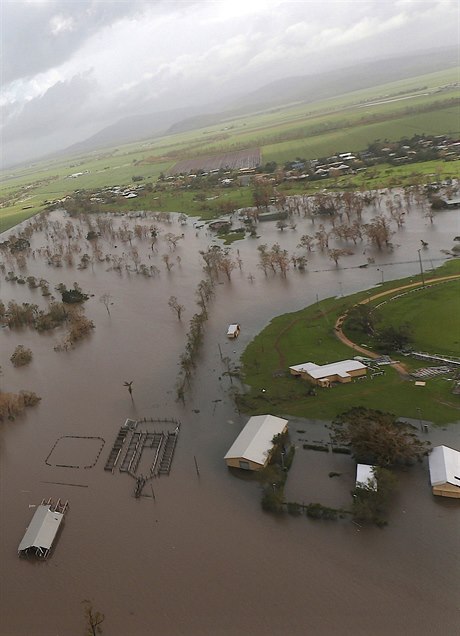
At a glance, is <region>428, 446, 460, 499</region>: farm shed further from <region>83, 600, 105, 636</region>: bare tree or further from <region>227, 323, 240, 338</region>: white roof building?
<region>227, 323, 240, 338</region>: white roof building

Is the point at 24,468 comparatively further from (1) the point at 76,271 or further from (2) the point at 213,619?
(1) the point at 76,271

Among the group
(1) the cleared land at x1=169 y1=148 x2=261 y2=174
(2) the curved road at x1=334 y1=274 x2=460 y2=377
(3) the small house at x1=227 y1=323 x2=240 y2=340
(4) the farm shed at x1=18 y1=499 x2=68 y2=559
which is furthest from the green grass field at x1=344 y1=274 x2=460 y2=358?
(1) the cleared land at x1=169 y1=148 x2=261 y2=174

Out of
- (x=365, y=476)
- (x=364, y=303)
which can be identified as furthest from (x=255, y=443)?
(x=364, y=303)

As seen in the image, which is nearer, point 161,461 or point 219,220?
point 161,461

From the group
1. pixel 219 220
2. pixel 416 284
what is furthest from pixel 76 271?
pixel 416 284

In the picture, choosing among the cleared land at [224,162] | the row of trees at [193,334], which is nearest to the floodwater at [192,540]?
the row of trees at [193,334]

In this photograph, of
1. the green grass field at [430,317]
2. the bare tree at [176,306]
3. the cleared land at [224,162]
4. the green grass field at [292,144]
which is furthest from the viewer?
the cleared land at [224,162]

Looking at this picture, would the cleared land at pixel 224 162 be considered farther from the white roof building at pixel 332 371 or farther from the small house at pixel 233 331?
the white roof building at pixel 332 371
